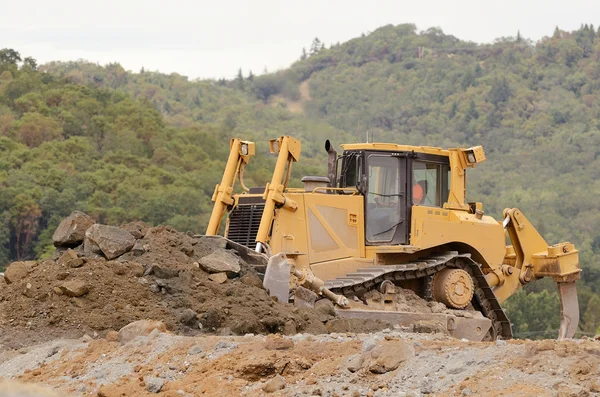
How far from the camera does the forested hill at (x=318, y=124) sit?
202 feet

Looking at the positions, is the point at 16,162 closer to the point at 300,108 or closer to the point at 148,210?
the point at 148,210

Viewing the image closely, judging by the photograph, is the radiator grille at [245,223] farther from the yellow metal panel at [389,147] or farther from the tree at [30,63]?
the tree at [30,63]

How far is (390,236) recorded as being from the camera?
16500 millimetres

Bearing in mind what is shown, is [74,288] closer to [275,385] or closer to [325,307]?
Answer: [325,307]

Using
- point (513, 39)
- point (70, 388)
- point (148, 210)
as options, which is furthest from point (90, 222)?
point (513, 39)

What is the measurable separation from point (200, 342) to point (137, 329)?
3.89ft

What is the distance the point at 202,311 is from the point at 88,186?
50.9m

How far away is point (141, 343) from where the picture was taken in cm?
1103

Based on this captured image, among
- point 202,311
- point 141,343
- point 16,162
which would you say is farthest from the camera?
point 16,162

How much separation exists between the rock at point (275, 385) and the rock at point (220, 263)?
533cm

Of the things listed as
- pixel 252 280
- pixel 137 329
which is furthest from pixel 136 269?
pixel 137 329

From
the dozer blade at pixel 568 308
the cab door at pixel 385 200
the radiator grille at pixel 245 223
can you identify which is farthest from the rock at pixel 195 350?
the dozer blade at pixel 568 308

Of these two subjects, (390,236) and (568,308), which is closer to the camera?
(390,236)

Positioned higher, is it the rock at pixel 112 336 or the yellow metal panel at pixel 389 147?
the yellow metal panel at pixel 389 147
